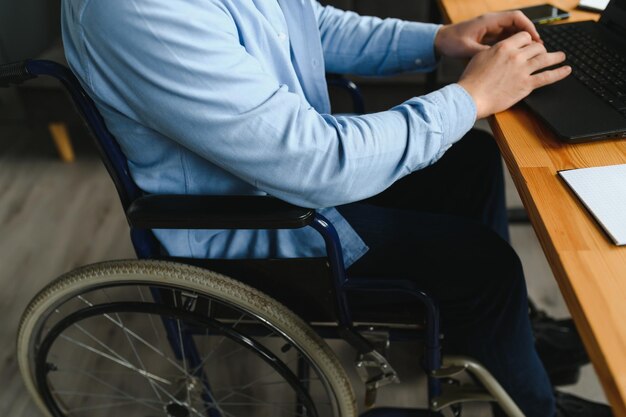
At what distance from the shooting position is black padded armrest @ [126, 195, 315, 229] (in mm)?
679

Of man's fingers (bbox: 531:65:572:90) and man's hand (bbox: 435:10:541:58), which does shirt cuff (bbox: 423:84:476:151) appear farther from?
man's hand (bbox: 435:10:541:58)

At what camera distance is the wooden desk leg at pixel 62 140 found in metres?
1.98

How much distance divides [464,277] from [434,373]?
16 cm

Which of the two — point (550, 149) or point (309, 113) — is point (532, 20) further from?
point (309, 113)

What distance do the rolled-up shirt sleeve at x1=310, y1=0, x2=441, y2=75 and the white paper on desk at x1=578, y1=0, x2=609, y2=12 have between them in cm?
28

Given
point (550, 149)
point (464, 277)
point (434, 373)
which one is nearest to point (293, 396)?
point (434, 373)

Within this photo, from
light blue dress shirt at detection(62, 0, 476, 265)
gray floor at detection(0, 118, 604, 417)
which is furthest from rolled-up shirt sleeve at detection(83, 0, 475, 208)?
gray floor at detection(0, 118, 604, 417)

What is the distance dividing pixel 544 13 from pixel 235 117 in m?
0.71

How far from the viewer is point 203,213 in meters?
0.69

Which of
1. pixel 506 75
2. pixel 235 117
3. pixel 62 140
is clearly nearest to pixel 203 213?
pixel 235 117

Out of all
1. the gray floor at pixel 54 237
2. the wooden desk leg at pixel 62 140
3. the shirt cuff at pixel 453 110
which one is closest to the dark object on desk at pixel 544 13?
the shirt cuff at pixel 453 110

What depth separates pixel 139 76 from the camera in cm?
62

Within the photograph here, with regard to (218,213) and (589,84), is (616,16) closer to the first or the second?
(589,84)

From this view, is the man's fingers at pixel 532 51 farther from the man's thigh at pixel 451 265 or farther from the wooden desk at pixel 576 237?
the man's thigh at pixel 451 265
